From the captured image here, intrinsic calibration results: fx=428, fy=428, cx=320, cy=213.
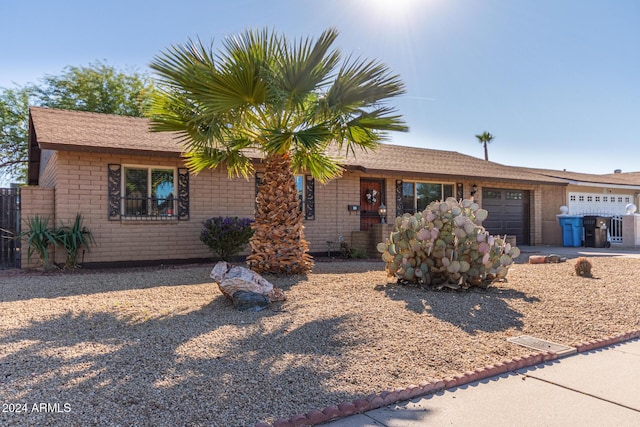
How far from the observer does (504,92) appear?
45.6 ft

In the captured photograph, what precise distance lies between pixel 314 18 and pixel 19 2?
7446 mm

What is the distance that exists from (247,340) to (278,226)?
379 cm

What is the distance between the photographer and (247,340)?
4.15 metres

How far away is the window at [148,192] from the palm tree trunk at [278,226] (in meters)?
3.66

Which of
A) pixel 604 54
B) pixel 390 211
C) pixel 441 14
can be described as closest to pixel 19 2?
pixel 441 14

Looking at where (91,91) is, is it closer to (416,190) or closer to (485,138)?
(416,190)

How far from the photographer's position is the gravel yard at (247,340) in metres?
2.84

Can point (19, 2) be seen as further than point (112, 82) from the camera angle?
No

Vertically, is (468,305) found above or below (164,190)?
below

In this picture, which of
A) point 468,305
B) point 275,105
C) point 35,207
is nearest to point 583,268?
point 468,305

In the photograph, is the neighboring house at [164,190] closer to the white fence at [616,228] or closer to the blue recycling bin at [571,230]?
the blue recycling bin at [571,230]

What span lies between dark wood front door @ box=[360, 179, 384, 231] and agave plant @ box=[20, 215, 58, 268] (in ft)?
27.9

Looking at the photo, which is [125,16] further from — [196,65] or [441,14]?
[441,14]

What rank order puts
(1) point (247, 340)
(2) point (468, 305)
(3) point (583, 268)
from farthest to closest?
(3) point (583, 268) < (2) point (468, 305) < (1) point (247, 340)
